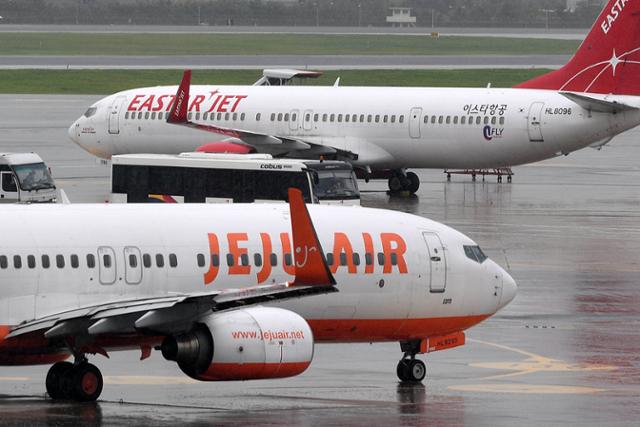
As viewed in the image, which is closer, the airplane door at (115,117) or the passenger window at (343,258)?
the passenger window at (343,258)

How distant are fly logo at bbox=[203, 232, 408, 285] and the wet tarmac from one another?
2402mm

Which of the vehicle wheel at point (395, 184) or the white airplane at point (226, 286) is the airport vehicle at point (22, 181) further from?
the white airplane at point (226, 286)

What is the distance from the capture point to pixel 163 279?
30156mm

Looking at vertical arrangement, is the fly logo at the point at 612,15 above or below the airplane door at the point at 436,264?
above

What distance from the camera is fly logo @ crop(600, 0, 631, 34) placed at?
71000 mm

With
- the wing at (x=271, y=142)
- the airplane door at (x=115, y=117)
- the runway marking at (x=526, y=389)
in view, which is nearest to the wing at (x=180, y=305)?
the runway marking at (x=526, y=389)

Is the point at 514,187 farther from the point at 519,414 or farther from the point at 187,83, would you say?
the point at 519,414

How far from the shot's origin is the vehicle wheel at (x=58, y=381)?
1168 inches

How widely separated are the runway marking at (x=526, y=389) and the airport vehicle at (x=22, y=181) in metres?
33.6

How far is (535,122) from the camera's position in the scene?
69.4 m

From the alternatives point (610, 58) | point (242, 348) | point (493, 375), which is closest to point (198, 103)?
point (610, 58)

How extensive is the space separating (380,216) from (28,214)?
23.5ft

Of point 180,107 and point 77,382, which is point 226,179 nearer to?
point 180,107

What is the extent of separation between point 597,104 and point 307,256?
4426 cm
